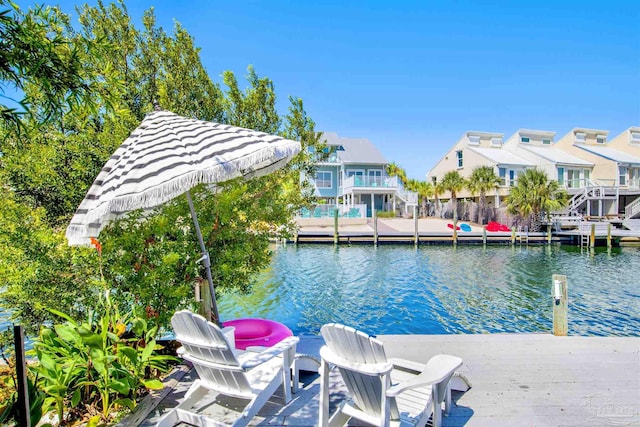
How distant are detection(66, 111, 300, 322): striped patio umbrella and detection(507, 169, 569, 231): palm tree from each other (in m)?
28.2

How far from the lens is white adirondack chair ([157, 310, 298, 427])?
2.65 metres

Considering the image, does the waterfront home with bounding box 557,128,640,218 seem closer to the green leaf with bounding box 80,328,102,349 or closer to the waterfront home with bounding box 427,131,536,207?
the waterfront home with bounding box 427,131,536,207

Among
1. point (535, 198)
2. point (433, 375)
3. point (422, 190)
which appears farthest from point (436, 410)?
point (422, 190)

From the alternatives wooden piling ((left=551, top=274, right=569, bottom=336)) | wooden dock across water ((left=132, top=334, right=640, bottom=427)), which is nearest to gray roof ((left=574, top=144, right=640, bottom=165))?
wooden piling ((left=551, top=274, right=569, bottom=336))

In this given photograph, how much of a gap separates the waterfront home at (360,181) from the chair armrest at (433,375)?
96.8 ft

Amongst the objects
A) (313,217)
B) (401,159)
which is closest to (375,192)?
(313,217)

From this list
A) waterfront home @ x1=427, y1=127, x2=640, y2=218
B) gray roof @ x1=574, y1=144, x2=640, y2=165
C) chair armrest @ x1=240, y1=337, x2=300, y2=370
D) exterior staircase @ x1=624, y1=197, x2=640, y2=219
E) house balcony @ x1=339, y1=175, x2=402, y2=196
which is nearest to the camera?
chair armrest @ x1=240, y1=337, x2=300, y2=370

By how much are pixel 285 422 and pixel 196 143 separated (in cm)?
256

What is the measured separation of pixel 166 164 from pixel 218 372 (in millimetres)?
1752

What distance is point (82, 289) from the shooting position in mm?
→ 4055

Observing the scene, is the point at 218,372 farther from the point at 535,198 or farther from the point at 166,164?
the point at 535,198

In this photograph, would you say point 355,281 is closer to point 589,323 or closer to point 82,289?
point 589,323

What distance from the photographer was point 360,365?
2441 mm

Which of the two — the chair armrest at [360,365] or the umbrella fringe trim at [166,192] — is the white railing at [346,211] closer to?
the umbrella fringe trim at [166,192]
